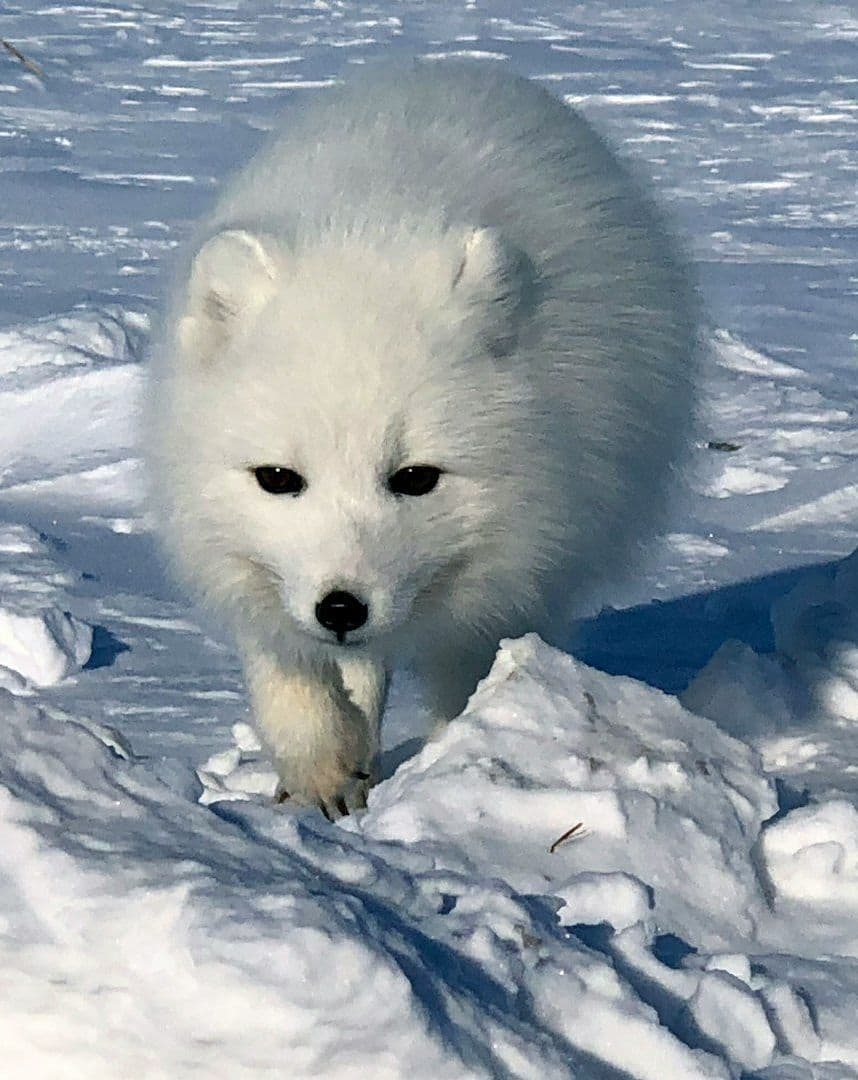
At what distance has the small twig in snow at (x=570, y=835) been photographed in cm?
282

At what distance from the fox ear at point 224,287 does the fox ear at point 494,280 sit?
388mm

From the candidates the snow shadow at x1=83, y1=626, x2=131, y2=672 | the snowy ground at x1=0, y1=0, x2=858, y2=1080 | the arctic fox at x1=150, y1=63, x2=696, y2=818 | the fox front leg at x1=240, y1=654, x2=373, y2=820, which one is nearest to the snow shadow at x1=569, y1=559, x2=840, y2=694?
the snowy ground at x1=0, y1=0, x2=858, y2=1080

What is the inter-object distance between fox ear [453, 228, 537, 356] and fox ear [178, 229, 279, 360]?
39 centimetres

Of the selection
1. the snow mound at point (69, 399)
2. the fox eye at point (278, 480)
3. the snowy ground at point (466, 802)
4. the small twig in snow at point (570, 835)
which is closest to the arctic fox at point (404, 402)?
the fox eye at point (278, 480)

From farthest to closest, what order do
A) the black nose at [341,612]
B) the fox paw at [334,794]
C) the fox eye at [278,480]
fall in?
1. the fox paw at [334,794]
2. the fox eye at [278,480]
3. the black nose at [341,612]

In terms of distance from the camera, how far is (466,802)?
116 inches

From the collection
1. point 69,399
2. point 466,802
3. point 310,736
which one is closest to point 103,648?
point 310,736

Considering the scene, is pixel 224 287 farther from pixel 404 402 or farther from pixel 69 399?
pixel 69 399

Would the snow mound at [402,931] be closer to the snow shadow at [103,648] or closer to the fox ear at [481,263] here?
the fox ear at [481,263]

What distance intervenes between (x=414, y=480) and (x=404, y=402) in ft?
0.56

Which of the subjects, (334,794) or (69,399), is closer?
(334,794)

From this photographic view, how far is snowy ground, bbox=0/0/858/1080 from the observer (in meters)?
2.03

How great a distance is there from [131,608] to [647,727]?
8.84ft

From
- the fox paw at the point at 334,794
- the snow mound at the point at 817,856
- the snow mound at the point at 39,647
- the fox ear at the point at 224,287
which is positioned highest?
the fox ear at the point at 224,287
